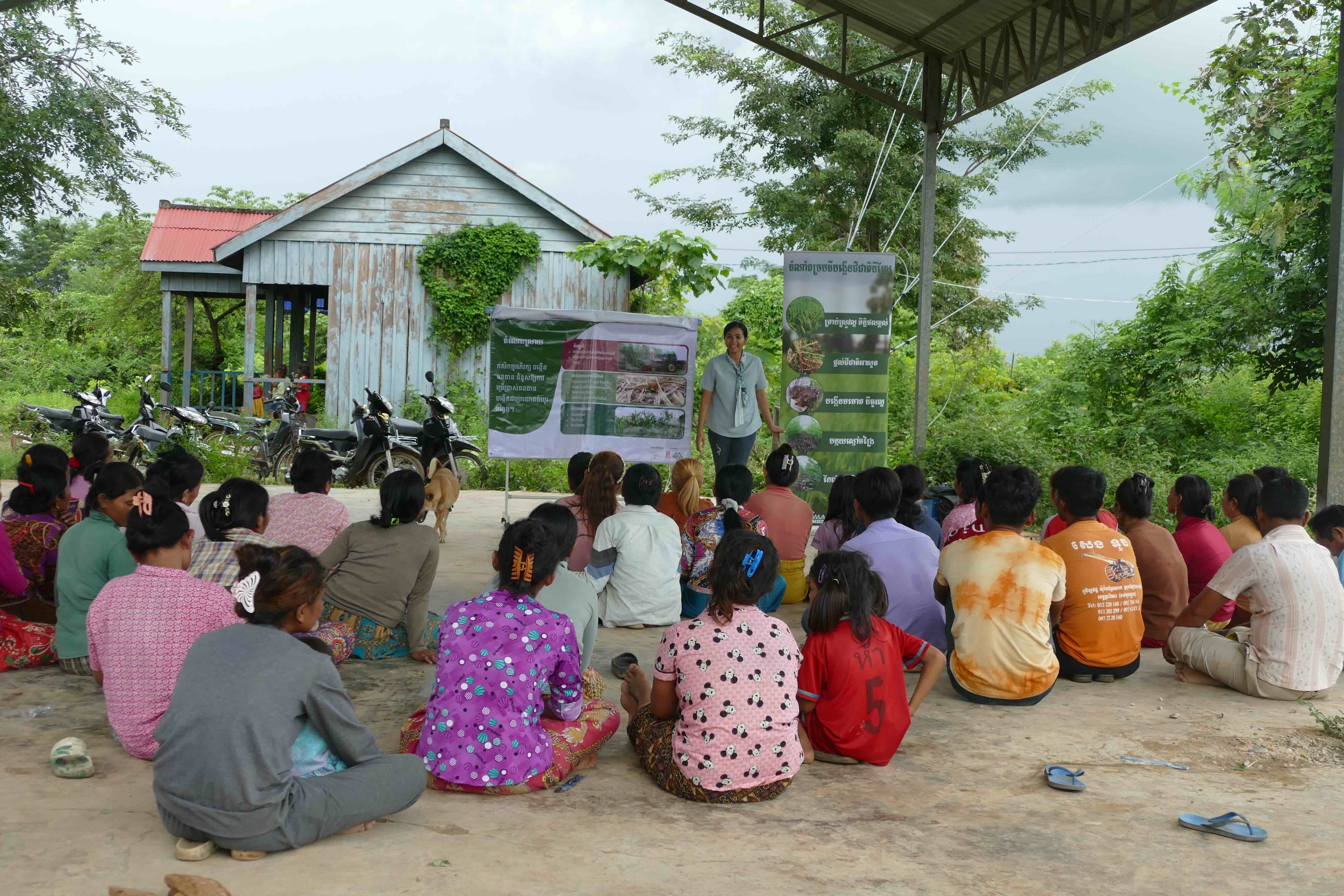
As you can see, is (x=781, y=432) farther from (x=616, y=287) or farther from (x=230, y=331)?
(x=230, y=331)

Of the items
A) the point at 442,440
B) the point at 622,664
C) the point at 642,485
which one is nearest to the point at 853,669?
the point at 622,664

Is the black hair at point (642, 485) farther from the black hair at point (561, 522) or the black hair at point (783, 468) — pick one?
the black hair at point (561, 522)

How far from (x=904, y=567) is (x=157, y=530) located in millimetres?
3194

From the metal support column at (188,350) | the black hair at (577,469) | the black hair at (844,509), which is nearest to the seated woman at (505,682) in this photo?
the black hair at (844,509)

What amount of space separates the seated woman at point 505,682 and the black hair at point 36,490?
109 inches

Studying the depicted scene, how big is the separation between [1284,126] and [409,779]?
1373 cm

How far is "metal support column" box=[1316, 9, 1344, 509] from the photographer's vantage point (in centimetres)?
649

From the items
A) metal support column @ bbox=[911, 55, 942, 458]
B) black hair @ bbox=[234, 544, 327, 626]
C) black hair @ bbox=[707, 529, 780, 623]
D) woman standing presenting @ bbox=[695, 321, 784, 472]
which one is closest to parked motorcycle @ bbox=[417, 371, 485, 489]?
woman standing presenting @ bbox=[695, 321, 784, 472]

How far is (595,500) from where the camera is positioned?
5973 mm

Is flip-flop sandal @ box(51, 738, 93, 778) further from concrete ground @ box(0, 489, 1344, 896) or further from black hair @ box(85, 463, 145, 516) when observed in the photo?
black hair @ box(85, 463, 145, 516)

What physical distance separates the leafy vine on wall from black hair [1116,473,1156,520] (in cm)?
1156

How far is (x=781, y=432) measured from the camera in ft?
29.0

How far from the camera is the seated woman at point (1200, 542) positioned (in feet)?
18.7

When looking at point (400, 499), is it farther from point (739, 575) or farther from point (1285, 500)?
point (1285, 500)
